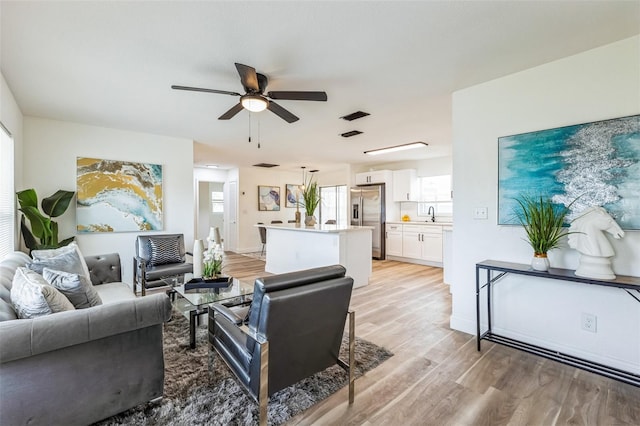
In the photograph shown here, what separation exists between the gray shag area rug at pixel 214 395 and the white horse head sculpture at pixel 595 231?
5.65 ft

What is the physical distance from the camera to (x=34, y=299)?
61.2 inches

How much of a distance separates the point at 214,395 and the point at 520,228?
287cm

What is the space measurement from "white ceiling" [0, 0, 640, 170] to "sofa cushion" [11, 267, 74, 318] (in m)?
1.67

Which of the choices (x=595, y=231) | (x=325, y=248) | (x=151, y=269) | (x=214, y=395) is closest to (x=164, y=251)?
(x=151, y=269)

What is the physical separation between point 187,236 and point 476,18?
16.0 feet

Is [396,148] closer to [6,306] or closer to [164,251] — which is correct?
[164,251]

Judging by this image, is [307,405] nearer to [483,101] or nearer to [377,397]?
[377,397]

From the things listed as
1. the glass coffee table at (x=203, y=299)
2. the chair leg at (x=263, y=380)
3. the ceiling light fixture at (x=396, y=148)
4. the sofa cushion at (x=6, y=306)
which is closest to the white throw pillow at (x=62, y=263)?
the sofa cushion at (x=6, y=306)

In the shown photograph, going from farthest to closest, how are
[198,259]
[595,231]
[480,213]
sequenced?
[198,259] → [480,213] → [595,231]

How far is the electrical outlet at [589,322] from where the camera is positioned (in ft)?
7.33

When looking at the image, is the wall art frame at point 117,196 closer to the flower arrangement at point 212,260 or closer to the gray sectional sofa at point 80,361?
the flower arrangement at point 212,260

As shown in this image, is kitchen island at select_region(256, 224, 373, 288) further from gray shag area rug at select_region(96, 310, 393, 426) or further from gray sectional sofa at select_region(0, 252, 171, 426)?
gray sectional sofa at select_region(0, 252, 171, 426)

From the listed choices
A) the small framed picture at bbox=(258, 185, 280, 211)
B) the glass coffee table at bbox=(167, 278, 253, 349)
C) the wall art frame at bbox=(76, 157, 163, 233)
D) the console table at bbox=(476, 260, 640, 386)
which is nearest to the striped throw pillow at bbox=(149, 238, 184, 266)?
the wall art frame at bbox=(76, 157, 163, 233)

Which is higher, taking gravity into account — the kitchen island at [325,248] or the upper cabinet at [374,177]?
the upper cabinet at [374,177]
